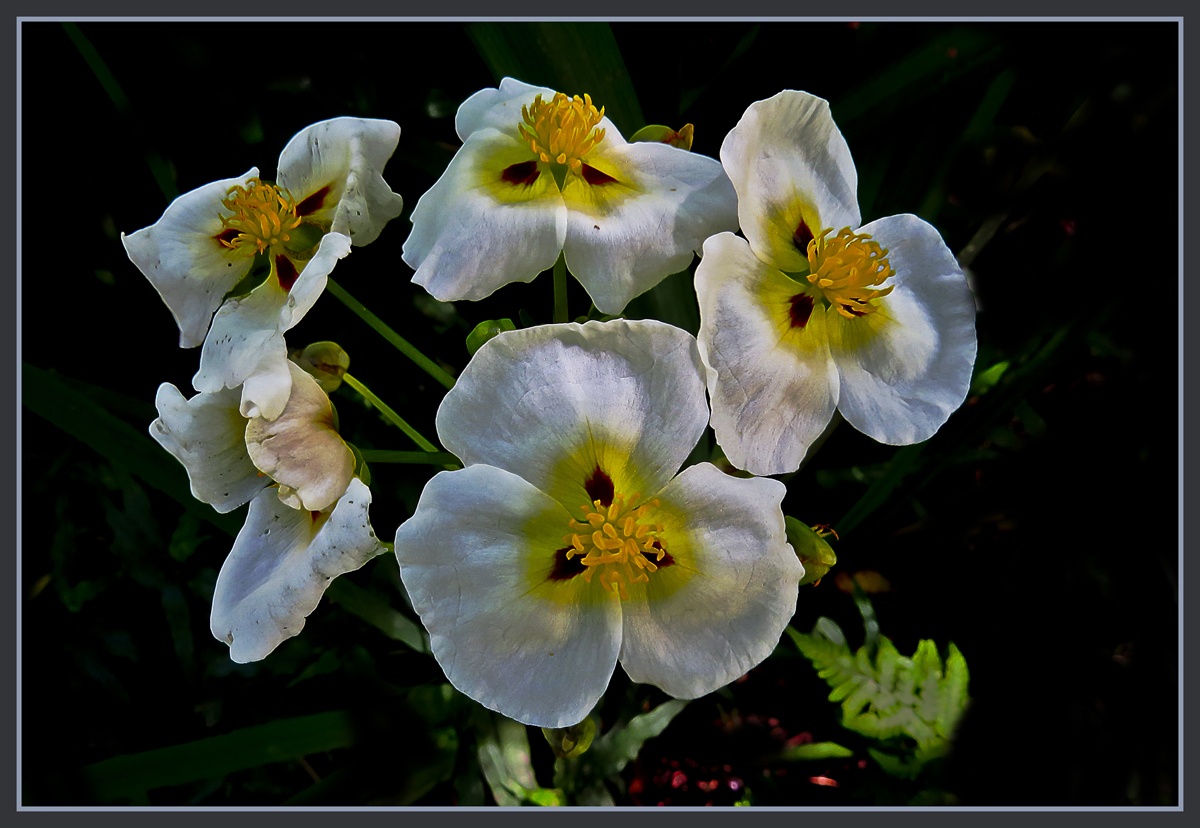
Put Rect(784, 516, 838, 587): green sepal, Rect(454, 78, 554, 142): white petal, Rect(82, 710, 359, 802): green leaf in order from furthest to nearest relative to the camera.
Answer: Rect(82, 710, 359, 802): green leaf
Rect(454, 78, 554, 142): white petal
Rect(784, 516, 838, 587): green sepal

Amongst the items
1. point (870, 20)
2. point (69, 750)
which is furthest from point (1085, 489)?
point (69, 750)

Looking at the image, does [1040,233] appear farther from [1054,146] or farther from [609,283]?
[609,283]

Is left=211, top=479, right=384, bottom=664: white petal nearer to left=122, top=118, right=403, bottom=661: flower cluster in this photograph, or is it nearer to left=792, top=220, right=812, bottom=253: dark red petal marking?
left=122, top=118, right=403, bottom=661: flower cluster

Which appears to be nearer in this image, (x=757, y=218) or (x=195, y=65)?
(x=757, y=218)

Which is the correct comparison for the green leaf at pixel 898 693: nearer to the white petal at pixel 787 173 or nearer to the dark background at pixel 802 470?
the dark background at pixel 802 470

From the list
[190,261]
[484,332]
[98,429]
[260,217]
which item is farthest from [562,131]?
[98,429]

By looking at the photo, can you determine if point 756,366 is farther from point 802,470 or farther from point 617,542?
point 802,470

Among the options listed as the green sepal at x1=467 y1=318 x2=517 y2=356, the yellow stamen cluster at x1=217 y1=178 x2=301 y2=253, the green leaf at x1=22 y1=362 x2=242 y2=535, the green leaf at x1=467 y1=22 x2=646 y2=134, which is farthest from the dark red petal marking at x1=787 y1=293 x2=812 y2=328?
the green leaf at x1=22 y1=362 x2=242 y2=535
